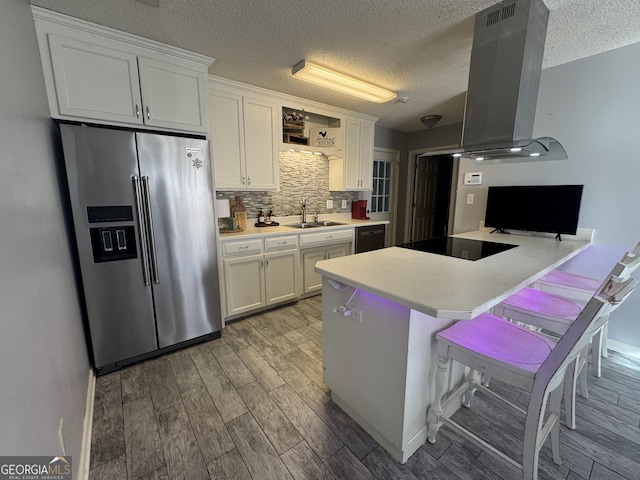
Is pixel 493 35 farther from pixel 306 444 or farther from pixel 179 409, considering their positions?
pixel 179 409

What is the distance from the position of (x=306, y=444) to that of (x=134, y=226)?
72.7 inches

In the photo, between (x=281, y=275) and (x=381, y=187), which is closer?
(x=281, y=275)

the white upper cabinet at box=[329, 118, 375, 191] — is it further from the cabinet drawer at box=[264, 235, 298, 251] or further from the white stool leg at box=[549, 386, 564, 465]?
the white stool leg at box=[549, 386, 564, 465]

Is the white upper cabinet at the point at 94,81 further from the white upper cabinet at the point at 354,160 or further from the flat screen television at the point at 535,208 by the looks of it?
the flat screen television at the point at 535,208

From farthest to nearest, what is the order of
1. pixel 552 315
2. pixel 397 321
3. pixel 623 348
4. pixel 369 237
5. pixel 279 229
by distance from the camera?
pixel 369 237
pixel 279 229
pixel 623 348
pixel 552 315
pixel 397 321

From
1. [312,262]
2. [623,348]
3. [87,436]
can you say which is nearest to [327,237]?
[312,262]

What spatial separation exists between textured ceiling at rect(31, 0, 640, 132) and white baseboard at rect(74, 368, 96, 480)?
2414 millimetres

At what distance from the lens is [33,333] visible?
0.94 m

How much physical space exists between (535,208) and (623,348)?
4.43 ft

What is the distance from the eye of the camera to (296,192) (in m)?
3.63

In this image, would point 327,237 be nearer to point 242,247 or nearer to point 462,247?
point 242,247

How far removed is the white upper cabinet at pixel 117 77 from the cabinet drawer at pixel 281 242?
1.25 meters

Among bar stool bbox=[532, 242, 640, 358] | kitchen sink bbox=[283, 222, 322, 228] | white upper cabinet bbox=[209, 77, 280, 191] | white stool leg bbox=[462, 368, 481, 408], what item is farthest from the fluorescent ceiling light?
white stool leg bbox=[462, 368, 481, 408]

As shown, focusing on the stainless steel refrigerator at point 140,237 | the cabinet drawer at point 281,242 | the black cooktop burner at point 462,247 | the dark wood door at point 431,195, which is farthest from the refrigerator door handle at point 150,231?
the dark wood door at point 431,195
